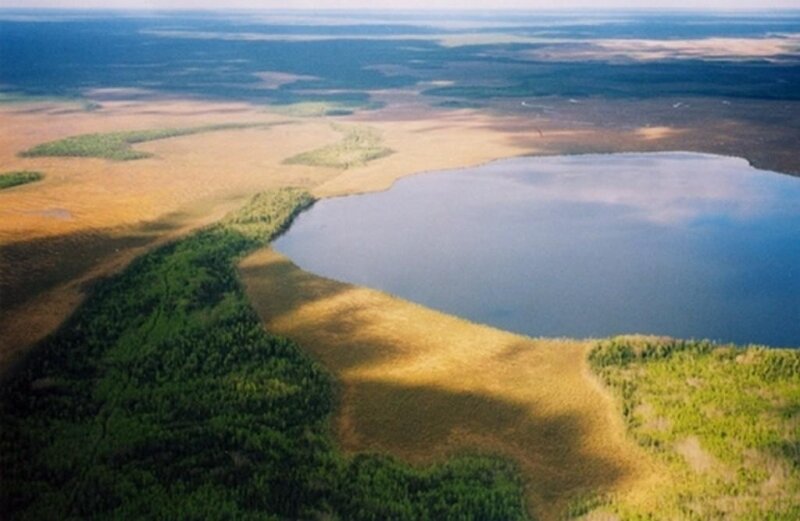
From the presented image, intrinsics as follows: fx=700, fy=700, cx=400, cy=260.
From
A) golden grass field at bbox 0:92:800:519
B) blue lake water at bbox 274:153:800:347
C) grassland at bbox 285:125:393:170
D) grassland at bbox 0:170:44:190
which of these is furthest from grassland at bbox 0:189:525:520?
grassland at bbox 285:125:393:170

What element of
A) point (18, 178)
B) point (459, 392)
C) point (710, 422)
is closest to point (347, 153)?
point (18, 178)

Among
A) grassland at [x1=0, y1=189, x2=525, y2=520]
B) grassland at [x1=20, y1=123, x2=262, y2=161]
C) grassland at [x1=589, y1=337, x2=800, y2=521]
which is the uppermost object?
grassland at [x1=20, y1=123, x2=262, y2=161]

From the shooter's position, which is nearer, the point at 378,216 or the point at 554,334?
the point at 554,334

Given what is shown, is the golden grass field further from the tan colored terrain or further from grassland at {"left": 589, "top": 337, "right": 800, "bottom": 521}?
grassland at {"left": 589, "top": 337, "right": 800, "bottom": 521}

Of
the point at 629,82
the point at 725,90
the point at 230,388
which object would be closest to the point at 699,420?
the point at 230,388

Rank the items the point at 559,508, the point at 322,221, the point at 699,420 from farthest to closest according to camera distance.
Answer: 1. the point at 322,221
2. the point at 699,420
3. the point at 559,508

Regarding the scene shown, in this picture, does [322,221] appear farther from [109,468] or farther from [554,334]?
[109,468]

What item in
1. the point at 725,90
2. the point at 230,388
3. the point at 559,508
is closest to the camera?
the point at 559,508

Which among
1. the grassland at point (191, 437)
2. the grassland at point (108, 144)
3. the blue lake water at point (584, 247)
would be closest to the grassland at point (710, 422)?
the blue lake water at point (584, 247)
